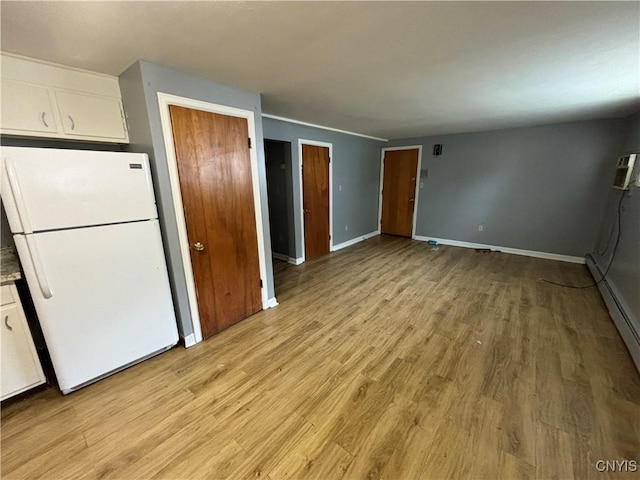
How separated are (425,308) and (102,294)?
2999 millimetres

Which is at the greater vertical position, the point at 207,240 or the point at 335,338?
the point at 207,240

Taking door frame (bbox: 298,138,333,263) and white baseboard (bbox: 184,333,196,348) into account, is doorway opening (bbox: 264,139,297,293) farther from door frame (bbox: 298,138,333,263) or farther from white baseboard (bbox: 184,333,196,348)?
white baseboard (bbox: 184,333,196,348)

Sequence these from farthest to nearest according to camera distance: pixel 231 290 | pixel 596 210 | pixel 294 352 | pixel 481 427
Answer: pixel 596 210 → pixel 231 290 → pixel 294 352 → pixel 481 427

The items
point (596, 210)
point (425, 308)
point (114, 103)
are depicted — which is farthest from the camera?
point (596, 210)

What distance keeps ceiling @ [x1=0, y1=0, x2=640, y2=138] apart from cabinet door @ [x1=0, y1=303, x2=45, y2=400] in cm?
169

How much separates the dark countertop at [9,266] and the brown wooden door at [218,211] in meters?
1.04

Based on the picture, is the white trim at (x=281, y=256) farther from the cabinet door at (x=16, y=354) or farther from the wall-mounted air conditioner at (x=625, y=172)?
the wall-mounted air conditioner at (x=625, y=172)

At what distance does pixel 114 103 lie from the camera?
6.59 feet

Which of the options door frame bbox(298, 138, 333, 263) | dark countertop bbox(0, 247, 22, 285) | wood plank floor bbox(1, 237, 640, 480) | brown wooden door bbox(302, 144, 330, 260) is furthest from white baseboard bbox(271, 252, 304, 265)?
dark countertop bbox(0, 247, 22, 285)

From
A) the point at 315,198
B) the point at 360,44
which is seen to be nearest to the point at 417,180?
the point at 315,198

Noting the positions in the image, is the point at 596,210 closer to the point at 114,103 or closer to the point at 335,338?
the point at 335,338

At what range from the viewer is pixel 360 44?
5.08ft

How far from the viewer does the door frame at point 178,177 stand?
191cm

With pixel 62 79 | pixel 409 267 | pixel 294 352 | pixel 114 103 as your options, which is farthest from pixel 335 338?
pixel 62 79
